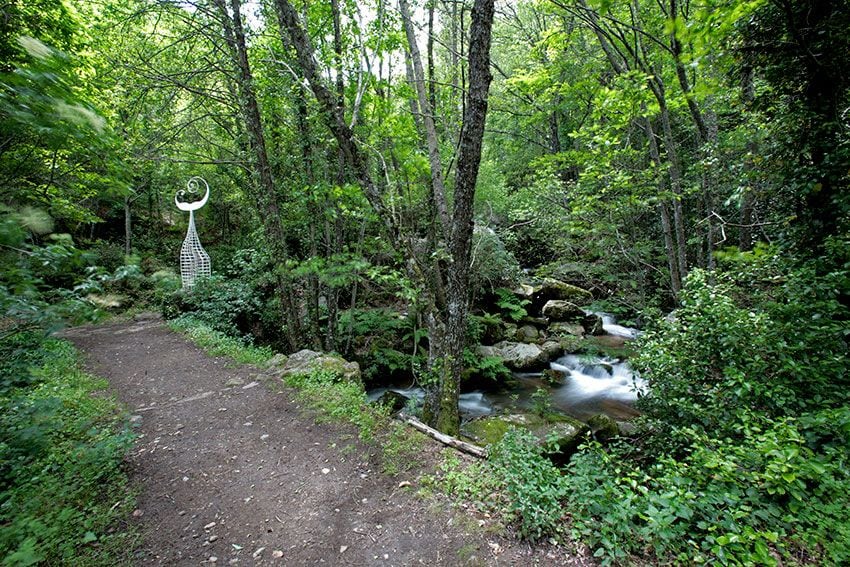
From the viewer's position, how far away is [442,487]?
10.8 feet

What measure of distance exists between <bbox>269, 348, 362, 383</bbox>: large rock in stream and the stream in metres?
1.76

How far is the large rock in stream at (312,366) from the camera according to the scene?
5930mm

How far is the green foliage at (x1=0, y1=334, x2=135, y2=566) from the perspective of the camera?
2422 mm

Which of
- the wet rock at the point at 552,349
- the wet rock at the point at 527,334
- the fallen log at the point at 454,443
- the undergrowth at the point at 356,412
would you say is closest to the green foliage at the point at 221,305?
the undergrowth at the point at 356,412

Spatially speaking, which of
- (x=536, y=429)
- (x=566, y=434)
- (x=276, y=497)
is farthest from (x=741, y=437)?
(x=276, y=497)

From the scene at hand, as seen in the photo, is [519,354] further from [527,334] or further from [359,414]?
[359,414]

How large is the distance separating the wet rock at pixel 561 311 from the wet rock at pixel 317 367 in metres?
7.76

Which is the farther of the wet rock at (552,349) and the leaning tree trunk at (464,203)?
the wet rock at (552,349)

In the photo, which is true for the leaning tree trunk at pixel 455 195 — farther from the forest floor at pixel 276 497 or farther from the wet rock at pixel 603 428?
the wet rock at pixel 603 428

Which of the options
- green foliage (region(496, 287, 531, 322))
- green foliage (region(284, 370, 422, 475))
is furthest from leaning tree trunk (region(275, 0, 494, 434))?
green foliage (region(496, 287, 531, 322))

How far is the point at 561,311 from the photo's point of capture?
11.9 meters

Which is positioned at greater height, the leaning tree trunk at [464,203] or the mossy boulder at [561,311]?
the leaning tree trunk at [464,203]

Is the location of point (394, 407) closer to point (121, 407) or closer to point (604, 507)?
point (121, 407)

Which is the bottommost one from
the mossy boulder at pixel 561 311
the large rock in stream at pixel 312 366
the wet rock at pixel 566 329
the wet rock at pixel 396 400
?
the wet rock at pixel 396 400
